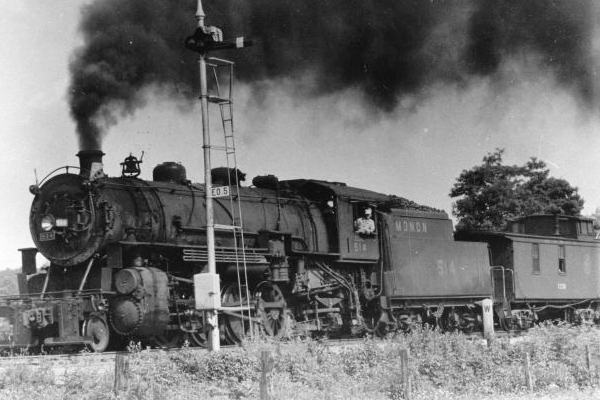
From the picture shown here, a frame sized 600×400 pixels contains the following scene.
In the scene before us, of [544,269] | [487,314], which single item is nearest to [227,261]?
[487,314]

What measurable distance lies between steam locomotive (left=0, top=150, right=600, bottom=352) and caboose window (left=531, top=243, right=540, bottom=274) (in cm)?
17

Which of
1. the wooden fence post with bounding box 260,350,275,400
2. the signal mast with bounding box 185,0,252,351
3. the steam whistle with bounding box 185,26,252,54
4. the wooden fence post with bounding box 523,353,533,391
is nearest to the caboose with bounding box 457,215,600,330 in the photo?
the wooden fence post with bounding box 523,353,533,391

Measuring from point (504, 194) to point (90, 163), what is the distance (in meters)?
31.1

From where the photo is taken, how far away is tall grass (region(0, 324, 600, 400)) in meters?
9.19

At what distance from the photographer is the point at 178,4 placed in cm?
1631

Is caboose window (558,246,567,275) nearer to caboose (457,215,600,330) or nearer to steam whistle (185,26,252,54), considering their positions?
caboose (457,215,600,330)

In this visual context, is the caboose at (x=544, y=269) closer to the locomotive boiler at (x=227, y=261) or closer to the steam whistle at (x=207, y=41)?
the locomotive boiler at (x=227, y=261)

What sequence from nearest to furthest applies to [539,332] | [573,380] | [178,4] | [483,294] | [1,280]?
1. [573,380]
2. [539,332]
3. [178,4]
4. [483,294]
5. [1,280]

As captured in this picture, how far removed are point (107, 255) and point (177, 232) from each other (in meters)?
1.45

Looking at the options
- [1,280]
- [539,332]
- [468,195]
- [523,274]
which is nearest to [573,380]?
[539,332]

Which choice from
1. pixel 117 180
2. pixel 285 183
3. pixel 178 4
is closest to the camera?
pixel 117 180

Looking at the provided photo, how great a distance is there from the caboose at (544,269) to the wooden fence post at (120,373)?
554 inches

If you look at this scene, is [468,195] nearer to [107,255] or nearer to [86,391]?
[107,255]

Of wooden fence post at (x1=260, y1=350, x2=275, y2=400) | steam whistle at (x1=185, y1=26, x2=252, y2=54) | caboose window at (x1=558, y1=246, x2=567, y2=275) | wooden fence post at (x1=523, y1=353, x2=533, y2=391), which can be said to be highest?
steam whistle at (x1=185, y1=26, x2=252, y2=54)
